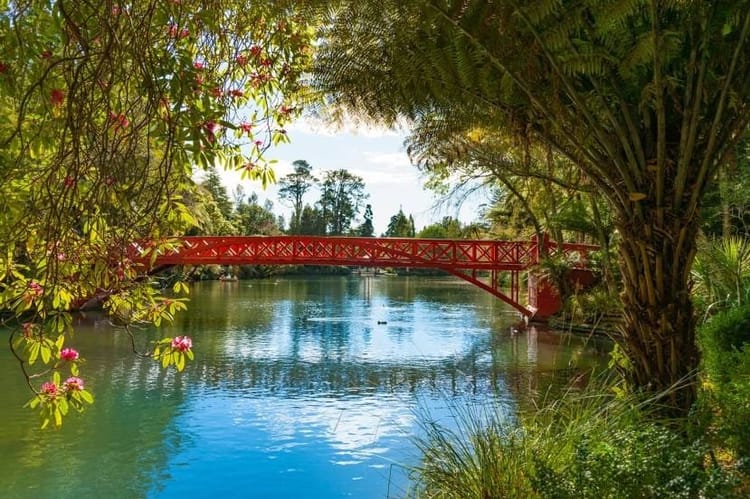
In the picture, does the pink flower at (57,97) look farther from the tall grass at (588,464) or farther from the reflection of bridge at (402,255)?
the reflection of bridge at (402,255)

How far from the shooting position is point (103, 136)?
1.78m

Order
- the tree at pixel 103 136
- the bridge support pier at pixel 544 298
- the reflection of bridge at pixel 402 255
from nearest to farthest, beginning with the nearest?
the tree at pixel 103 136 < the bridge support pier at pixel 544 298 < the reflection of bridge at pixel 402 255


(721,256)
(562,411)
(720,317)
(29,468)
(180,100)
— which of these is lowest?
(29,468)

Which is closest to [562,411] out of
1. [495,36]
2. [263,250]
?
[495,36]

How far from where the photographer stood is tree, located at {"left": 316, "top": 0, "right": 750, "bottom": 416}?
2686 millimetres

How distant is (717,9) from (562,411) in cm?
184

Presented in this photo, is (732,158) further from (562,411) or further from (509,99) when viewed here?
(562,411)

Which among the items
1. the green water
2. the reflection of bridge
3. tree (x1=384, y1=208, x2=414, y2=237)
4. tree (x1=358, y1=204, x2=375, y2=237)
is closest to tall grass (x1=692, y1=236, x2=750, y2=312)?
the green water

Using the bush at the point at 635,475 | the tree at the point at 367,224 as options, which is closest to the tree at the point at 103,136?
the bush at the point at 635,475

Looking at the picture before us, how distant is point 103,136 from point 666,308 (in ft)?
7.69

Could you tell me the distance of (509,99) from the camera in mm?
3418

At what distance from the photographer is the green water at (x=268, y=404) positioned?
573cm

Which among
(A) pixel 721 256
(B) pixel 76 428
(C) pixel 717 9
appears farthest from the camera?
(B) pixel 76 428

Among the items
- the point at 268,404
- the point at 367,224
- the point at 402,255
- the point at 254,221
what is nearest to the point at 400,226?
the point at 367,224
